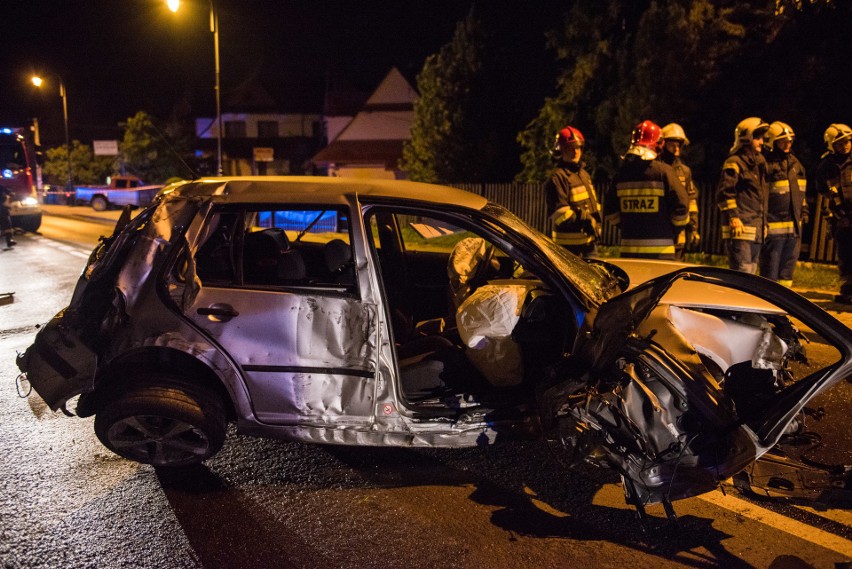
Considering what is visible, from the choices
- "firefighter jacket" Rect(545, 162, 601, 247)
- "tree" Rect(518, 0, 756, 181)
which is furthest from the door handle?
"tree" Rect(518, 0, 756, 181)

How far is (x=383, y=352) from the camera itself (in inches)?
131

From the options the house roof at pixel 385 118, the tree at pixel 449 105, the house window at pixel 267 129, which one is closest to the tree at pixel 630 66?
the tree at pixel 449 105

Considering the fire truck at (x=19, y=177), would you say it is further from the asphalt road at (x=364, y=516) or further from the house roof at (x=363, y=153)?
the asphalt road at (x=364, y=516)

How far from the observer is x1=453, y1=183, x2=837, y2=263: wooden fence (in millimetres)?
10719

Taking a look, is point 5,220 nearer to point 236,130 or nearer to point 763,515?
point 763,515

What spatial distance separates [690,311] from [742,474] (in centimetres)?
79

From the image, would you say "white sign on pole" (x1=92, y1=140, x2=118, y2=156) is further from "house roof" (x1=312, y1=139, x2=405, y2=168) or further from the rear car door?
the rear car door

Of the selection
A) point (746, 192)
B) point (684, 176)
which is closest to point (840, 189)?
point (746, 192)

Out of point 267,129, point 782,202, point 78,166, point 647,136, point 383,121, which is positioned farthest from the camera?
point 267,129

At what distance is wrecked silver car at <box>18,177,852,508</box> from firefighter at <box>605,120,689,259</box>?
7.27 feet

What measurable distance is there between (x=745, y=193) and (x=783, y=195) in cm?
55

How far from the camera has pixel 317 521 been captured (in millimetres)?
3158

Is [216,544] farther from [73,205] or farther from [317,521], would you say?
[73,205]

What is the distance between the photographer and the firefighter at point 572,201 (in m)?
6.11
